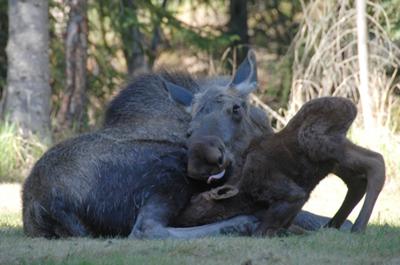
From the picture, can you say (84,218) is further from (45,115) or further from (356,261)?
(45,115)

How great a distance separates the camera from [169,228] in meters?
8.66

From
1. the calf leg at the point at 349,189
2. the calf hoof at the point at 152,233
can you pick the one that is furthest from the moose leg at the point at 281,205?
the calf hoof at the point at 152,233

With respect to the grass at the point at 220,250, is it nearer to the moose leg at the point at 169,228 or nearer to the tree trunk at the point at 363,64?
the moose leg at the point at 169,228

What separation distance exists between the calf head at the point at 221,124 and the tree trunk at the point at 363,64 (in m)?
5.13

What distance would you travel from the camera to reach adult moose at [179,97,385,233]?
Answer: 27.2ft

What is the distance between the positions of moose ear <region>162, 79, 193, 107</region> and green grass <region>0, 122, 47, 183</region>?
6538 millimetres

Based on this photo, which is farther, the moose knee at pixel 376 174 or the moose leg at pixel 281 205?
the moose leg at pixel 281 205

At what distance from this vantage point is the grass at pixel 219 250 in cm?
711

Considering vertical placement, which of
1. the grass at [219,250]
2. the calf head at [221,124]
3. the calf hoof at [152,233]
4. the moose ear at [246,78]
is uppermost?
the moose ear at [246,78]

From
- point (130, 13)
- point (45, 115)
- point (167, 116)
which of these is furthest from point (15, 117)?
point (167, 116)

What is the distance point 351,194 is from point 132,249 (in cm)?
209

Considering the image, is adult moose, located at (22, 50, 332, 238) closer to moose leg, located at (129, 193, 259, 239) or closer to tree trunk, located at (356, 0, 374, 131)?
moose leg, located at (129, 193, 259, 239)

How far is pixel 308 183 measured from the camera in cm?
851

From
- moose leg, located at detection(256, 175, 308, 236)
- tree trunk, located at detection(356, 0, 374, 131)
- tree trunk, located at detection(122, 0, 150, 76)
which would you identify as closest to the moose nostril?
moose leg, located at detection(256, 175, 308, 236)
